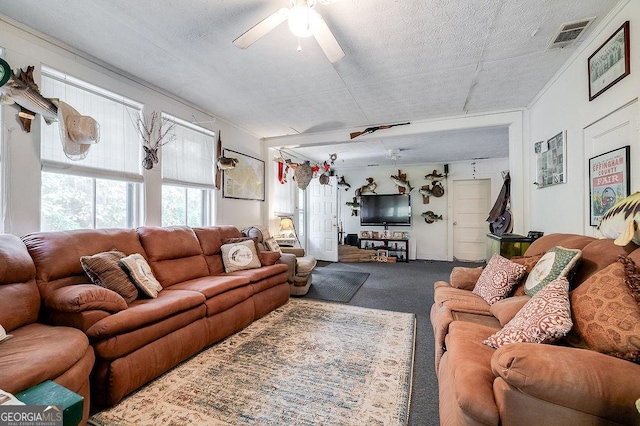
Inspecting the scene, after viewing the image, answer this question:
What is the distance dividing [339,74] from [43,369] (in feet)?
9.57

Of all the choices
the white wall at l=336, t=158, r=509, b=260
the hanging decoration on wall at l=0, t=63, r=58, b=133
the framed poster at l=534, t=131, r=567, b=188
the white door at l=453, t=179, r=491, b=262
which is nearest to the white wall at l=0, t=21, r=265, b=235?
the hanging decoration on wall at l=0, t=63, r=58, b=133

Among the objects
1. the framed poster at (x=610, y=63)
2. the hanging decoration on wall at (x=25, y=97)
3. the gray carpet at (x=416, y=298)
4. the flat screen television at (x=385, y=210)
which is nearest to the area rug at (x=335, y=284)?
the gray carpet at (x=416, y=298)

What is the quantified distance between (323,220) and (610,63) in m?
5.35

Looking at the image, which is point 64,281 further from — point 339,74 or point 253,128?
point 253,128

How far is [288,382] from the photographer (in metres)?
1.84

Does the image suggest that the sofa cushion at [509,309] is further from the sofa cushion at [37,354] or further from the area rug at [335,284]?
the sofa cushion at [37,354]

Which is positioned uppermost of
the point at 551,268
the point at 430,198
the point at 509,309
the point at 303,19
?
the point at 303,19

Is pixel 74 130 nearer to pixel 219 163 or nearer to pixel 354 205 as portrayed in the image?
pixel 219 163

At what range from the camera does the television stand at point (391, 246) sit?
6.93 meters

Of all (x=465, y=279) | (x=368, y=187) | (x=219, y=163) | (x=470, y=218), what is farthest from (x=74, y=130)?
(x=470, y=218)

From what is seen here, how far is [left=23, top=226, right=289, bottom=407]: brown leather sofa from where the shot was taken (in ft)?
5.24

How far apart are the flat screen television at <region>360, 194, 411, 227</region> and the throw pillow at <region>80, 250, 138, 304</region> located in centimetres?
598

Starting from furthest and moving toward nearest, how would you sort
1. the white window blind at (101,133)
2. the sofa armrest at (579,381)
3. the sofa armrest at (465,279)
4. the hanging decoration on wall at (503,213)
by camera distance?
1. the hanging decoration on wall at (503,213)
2. the sofa armrest at (465,279)
3. the white window blind at (101,133)
4. the sofa armrest at (579,381)

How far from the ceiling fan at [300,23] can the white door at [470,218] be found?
602cm
